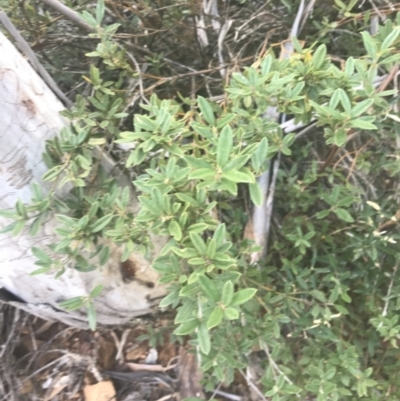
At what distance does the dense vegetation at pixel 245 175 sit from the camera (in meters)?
0.81

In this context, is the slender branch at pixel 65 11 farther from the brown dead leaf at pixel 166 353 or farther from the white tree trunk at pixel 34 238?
the brown dead leaf at pixel 166 353

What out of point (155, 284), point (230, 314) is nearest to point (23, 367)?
point (155, 284)

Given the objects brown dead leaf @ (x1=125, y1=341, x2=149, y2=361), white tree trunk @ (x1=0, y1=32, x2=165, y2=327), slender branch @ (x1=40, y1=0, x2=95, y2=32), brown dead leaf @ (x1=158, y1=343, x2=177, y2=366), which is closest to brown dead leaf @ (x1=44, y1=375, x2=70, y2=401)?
brown dead leaf @ (x1=125, y1=341, x2=149, y2=361)

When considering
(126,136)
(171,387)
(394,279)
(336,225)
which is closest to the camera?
(126,136)

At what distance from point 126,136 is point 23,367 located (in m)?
1.33

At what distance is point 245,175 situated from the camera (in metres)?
0.72

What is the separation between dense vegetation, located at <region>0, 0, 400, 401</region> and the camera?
81cm

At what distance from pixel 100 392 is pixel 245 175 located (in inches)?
51.6

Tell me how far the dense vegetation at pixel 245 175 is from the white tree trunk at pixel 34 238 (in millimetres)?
45

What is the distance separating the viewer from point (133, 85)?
1262 mm

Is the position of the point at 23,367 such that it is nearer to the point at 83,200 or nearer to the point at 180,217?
the point at 83,200

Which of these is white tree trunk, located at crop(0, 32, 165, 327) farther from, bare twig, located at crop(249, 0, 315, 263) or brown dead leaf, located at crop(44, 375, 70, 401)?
brown dead leaf, located at crop(44, 375, 70, 401)

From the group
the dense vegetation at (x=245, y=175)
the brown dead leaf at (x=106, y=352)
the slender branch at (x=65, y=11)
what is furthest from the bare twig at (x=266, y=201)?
the brown dead leaf at (x=106, y=352)

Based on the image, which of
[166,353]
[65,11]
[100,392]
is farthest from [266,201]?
[100,392]
